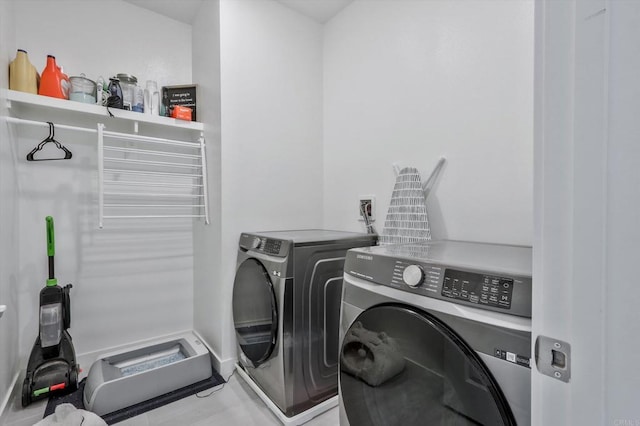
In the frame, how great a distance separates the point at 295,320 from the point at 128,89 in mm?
1905

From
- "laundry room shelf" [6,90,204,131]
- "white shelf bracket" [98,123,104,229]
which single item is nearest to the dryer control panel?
"white shelf bracket" [98,123,104,229]

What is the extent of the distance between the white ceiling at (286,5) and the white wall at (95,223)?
0.25ft

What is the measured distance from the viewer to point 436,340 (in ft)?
2.50

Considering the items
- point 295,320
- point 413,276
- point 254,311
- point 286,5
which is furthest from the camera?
point 286,5

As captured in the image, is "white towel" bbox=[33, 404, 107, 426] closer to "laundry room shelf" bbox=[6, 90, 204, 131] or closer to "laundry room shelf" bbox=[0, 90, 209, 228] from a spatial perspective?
"laundry room shelf" bbox=[0, 90, 209, 228]

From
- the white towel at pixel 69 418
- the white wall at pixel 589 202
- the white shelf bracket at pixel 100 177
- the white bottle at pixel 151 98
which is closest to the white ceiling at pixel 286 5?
the white bottle at pixel 151 98

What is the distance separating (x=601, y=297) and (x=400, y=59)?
1700mm

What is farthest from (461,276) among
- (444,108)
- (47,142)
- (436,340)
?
(47,142)

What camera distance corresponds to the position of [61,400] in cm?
160

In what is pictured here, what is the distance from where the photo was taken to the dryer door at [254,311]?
1491mm

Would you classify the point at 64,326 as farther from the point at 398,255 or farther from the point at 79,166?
the point at 398,255

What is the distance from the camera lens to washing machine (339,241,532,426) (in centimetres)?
65

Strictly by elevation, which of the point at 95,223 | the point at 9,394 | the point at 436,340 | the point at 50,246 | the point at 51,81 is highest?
the point at 51,81

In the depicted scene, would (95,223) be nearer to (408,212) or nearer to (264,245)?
(264,245)
